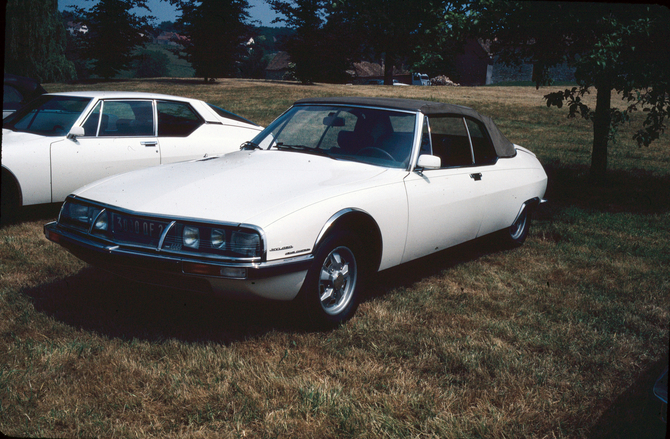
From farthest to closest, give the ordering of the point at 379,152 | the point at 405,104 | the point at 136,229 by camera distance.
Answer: the point at 405,104, the point at 379,152, the point at 136,229

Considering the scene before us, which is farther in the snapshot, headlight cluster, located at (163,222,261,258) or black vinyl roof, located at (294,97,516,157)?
black vinyl roof, located at (294,97,516,157)

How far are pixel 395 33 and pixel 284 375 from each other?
283 inches

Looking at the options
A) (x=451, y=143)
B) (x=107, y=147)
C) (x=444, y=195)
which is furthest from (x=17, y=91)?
(x=444, y=195)

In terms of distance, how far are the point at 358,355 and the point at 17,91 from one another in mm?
8012

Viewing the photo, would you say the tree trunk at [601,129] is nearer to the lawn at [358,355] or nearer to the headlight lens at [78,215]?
the lawn at [358,355]

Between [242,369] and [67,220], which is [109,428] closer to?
[242,369]

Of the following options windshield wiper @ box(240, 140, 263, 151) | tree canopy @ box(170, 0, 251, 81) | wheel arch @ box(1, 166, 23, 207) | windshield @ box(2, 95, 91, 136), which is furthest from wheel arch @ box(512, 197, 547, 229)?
tree canopy @ box(170, 0, 251, 81)

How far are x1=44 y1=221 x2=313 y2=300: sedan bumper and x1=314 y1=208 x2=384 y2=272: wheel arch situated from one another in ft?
0.85

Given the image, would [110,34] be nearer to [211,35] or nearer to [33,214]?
[211,35]

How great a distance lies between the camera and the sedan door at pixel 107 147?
20.3 feet

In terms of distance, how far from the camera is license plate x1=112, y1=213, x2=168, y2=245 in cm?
339

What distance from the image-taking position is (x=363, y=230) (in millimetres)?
3949

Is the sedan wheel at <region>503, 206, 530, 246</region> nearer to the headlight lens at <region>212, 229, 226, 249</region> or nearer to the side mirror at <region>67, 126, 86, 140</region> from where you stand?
the headlight lens at <region>212, 229, 226, 249</region>

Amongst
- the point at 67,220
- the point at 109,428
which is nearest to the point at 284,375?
the point at 109,428
